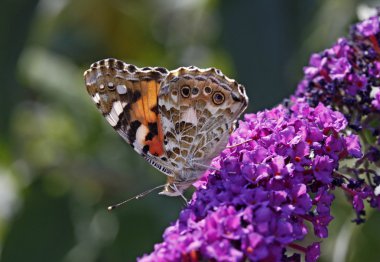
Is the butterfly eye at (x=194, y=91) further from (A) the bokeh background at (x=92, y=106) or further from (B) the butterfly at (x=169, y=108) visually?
(A) the bokeh background at (x=92, y=106)

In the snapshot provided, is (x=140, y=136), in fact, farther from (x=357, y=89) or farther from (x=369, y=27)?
(x=369, y=27)

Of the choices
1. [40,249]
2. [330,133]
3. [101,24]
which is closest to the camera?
[330,133]

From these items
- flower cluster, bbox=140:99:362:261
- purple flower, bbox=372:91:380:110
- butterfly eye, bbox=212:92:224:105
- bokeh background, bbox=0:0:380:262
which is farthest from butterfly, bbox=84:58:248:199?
bokeh background, bbox=0:0:380:262

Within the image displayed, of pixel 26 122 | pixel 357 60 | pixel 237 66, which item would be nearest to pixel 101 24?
pixel 26 122

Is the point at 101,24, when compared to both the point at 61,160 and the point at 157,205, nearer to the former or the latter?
the point at 61,160

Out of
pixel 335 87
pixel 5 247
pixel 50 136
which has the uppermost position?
pixel 50 136

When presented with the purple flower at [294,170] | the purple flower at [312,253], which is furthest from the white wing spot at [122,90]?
the purple flower at [312,253]
